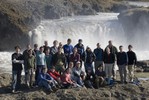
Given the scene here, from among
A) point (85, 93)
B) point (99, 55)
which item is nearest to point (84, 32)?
point (99, 55)

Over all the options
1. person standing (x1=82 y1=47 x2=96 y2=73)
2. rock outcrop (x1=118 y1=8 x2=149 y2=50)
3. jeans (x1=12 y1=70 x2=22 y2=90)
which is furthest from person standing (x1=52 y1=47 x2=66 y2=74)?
rock outcrop (x1=118 y1=8 x2=149 y2=50)

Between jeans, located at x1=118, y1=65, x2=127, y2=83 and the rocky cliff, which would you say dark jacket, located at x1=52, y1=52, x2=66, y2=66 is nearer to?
jeans, located at x1=118, y1=65, x2=127, y2=83

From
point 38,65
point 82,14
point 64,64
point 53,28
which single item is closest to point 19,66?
point 38,65

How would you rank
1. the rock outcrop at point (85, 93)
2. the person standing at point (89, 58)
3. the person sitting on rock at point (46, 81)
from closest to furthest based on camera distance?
the rock outcrop at point (85, 93), the person sitting on rock at point (46, 81), the person standing at point (89, 58)

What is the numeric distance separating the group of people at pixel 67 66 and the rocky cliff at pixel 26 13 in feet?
77.4

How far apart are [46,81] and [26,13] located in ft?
98.8

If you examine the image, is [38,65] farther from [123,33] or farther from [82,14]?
[82,14]

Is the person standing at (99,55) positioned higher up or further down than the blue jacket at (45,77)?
higher up

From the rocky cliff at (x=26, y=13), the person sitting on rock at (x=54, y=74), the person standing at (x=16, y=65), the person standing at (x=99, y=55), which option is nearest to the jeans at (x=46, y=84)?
the person sitting on rock at (x=54, y=74)

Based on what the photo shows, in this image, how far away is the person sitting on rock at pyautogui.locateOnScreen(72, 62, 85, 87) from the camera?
1789 centimetres

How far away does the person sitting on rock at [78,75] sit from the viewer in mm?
17891

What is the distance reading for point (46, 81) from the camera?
1738 cm

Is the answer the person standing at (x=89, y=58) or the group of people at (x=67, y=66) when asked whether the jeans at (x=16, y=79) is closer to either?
the group of people at (x=67, y=66)

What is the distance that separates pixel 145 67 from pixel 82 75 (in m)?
10.0
